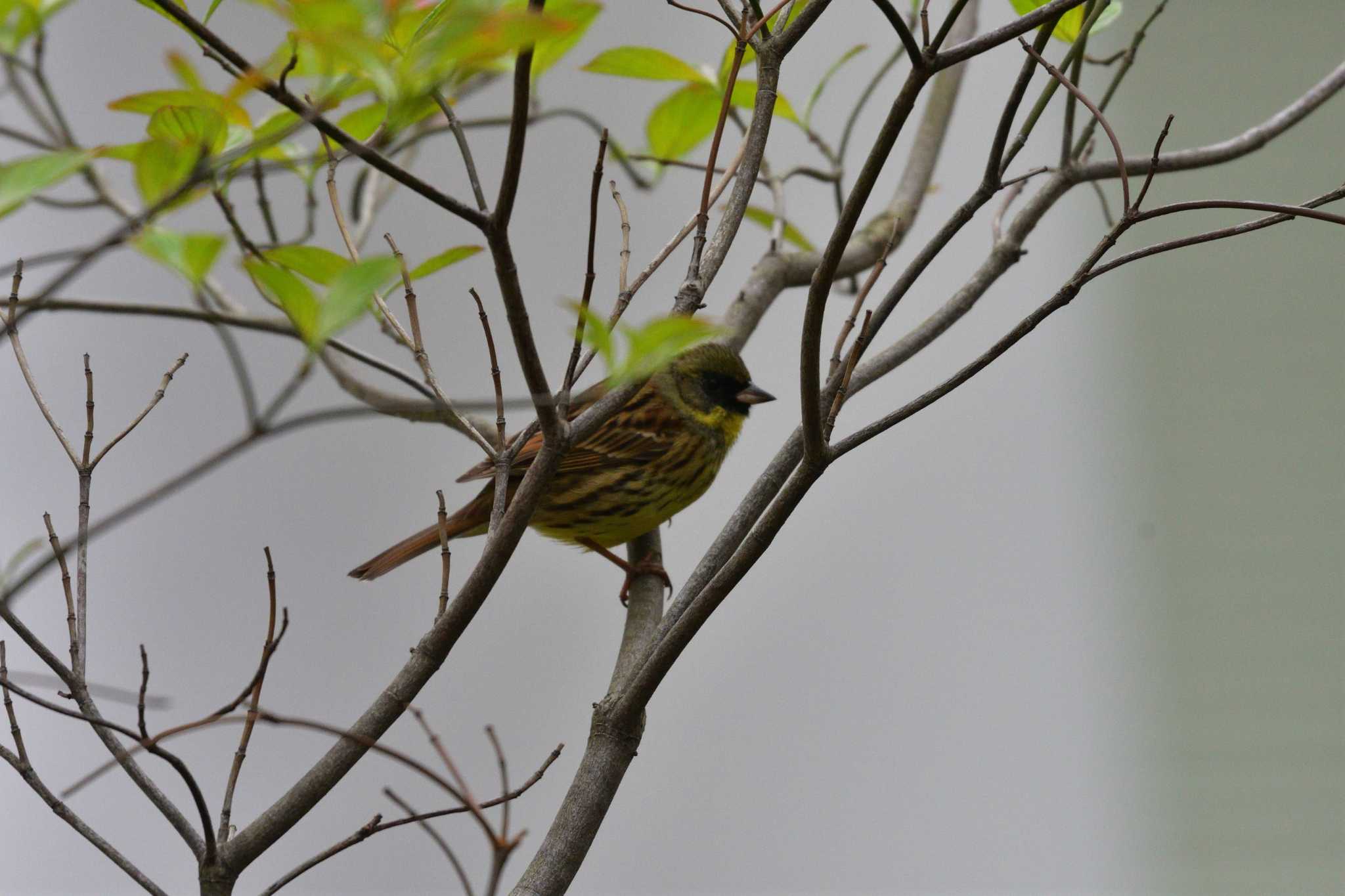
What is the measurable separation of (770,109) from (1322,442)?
9.14 ft

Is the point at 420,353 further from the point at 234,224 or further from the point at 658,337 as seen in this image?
the point at 658,337

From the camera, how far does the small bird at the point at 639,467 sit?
181 centimetres

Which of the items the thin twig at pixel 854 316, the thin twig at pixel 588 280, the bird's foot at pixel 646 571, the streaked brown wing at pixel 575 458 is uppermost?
the streaked brown wing at pixel 575 458

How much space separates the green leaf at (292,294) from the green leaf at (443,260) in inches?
13.8

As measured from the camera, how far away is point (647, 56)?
3.96 feet

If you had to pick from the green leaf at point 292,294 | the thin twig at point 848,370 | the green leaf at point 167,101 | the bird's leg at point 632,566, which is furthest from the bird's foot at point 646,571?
the green leaf at point 292,294

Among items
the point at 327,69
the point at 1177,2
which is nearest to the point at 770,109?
the point at 327,69

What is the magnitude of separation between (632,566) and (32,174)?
1224mm

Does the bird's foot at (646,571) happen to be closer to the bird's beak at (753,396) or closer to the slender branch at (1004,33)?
the bird's beak at (753,396)

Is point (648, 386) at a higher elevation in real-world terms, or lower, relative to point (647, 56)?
higher

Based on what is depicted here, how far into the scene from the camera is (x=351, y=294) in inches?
19.5

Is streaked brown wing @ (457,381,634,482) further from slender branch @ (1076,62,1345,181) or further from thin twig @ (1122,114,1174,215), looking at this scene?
thin twig @ (1122,114,1174,215)

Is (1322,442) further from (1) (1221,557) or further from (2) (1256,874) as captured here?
(2) (1256,874)

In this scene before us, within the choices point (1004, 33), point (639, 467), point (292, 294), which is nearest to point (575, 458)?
point (639, 467)
